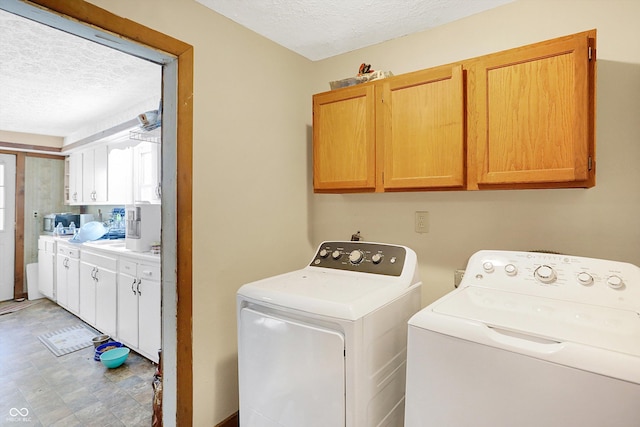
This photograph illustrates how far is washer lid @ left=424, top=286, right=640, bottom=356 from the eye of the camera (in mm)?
857

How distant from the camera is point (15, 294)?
4504mm

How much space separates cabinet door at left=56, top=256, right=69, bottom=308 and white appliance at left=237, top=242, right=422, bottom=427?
11.8 feet

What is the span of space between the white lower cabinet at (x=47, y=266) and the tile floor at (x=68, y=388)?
1.07 m

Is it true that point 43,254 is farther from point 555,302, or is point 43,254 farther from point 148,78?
point 555,302

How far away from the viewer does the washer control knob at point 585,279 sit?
1.21 m

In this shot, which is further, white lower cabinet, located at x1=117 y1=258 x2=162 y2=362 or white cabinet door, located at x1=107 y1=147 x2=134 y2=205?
white cabinet door, located at x1=107 y1=147 x2=134 y2=205

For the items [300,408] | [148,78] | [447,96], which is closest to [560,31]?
[447,96]

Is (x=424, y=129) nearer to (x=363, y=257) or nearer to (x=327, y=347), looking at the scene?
(x=363, y=257)

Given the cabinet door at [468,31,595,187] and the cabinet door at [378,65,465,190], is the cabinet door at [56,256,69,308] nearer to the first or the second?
the cabinet door at [378,65,465,190]

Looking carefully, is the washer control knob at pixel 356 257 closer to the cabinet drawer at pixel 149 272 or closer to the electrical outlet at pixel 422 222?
the electrical outlet at pixel 422 222

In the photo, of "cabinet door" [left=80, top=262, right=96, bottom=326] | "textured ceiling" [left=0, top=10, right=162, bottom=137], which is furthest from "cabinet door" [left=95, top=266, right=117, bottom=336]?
"textured ceiling" [left=0, top=10, right=162, bottom=137]

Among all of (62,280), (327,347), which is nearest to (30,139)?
(62,280)

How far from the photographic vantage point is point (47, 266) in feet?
14.1

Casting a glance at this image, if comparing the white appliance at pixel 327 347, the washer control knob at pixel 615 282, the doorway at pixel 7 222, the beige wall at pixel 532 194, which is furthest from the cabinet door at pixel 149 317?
the doorway at pixel 7 222
